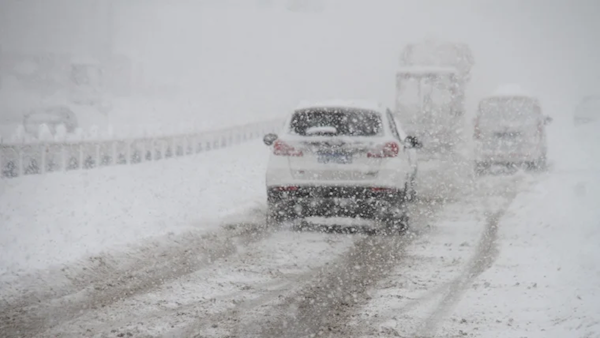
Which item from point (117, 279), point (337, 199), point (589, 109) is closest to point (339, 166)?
point (337, 199)

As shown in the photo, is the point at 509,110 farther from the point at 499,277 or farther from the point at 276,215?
the point at 499,277

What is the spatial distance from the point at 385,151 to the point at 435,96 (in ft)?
63.2

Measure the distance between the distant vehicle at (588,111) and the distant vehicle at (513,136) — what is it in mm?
21870

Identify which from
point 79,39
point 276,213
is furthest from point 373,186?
point 79,39

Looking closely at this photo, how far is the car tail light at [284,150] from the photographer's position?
10.5 meters

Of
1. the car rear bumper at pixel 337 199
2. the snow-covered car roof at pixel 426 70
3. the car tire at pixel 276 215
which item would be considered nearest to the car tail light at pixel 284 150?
the car rear bumper at pixel 337 199

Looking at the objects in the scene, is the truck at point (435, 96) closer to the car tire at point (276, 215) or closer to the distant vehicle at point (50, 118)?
the distant vehicle at point (50, 118)

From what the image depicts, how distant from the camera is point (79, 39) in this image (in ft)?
255

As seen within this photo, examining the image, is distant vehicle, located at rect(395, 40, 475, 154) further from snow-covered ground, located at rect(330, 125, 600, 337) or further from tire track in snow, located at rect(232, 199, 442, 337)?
tire track in snow, located at rect(232, 199, 442, 337)

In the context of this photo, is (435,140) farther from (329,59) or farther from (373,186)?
(329,59)

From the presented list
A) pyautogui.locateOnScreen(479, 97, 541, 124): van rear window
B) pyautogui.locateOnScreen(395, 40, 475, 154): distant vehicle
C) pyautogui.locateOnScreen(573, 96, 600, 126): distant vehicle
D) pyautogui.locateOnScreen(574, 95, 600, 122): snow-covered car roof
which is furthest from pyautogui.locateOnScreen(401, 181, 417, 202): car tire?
pyautogui.locateOnScreen(574, 95, 600, 122): snow-covered car roof

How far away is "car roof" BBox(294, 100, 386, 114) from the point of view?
10748 millimetres

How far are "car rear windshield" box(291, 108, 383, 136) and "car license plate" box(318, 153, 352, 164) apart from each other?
345 mm

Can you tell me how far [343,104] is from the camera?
10.8 m
